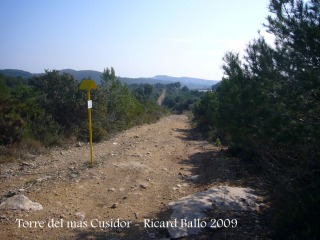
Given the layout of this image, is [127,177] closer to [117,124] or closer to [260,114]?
[260,114]

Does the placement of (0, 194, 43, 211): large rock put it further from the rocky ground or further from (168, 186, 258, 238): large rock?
(168, 186, 258, 238): large rock

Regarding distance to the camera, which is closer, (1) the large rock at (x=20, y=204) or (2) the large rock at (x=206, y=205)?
(2) the large rock at (x=206, y=205)

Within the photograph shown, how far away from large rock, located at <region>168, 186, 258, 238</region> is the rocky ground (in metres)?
0.10

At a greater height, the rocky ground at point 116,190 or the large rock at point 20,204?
the large rock at point 20,204

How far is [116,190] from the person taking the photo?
6195 millimetres

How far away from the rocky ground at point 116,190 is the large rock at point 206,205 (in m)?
0.10

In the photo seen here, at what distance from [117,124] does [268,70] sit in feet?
38.1

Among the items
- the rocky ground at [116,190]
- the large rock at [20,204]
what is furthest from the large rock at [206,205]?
the large rock at [20,204]

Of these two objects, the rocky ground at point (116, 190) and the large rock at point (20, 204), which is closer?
the rocky ground at point (116, 190)

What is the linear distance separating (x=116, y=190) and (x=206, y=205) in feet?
6.94

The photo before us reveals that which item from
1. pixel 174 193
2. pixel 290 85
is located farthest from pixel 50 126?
pixel 290 85

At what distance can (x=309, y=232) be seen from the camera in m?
3.23

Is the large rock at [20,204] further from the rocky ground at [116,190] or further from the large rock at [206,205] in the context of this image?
the large rock at [206,205]

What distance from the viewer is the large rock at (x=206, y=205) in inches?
169
